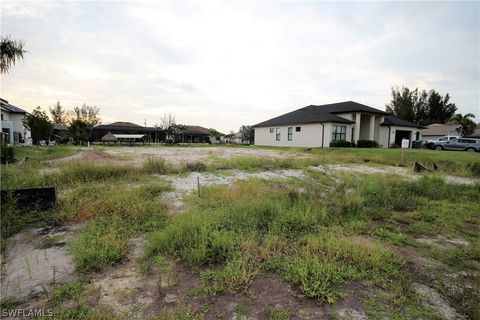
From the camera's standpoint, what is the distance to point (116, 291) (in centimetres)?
261

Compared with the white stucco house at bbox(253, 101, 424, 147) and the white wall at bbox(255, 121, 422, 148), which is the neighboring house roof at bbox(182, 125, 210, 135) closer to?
the white wall at bbox(255, 121, 422, 148)

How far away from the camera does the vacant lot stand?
2422 mm

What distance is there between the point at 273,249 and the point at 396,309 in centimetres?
154

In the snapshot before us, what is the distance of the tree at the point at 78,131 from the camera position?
131 feet

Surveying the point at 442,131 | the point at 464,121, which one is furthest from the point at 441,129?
the point at 464,121

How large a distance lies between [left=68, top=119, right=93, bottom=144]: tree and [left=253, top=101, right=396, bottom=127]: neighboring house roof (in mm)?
29347

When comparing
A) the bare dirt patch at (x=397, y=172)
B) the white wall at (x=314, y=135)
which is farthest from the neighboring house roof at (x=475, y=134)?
the bare dirt patch at (x=397, y=172)

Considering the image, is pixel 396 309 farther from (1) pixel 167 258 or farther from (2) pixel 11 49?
(2) pixel 11 49

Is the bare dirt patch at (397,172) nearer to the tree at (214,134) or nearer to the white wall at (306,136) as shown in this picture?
the white wall at (306,136)

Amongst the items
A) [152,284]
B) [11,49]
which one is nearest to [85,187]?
[152,284]

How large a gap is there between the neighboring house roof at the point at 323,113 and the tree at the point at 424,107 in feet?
91.5

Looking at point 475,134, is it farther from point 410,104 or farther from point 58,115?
point 58,115

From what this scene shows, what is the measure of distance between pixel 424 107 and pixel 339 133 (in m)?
36.0

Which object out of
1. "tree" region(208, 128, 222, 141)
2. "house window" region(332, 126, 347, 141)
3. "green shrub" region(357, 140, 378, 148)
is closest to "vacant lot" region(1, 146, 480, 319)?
"house window" region(332, 126, 347, 141)
